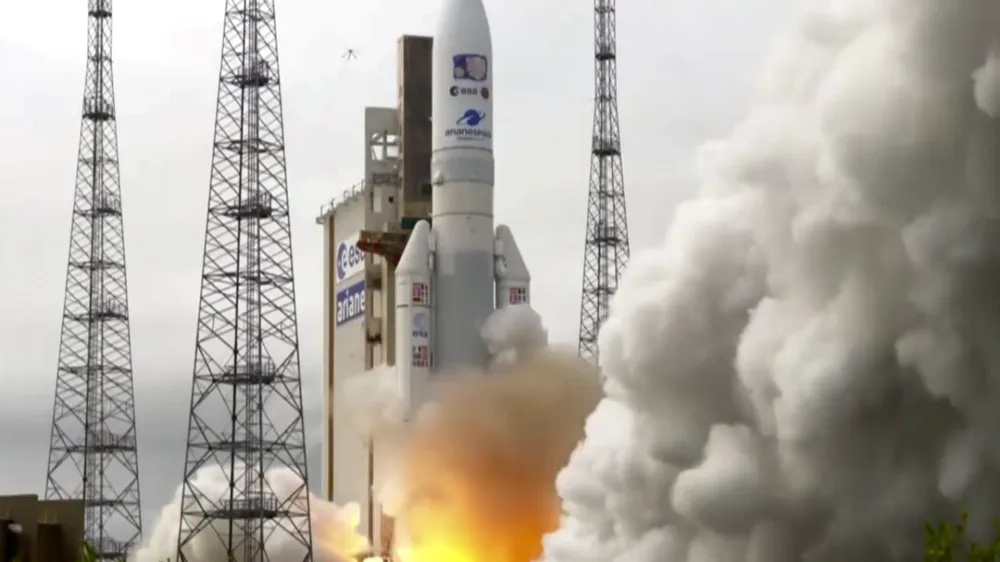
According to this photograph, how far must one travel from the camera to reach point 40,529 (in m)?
38.2

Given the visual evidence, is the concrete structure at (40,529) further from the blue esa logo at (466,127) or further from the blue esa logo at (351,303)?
the blue esa logo at (466,127)

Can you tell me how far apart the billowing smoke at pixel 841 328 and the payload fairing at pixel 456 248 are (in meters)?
10.3

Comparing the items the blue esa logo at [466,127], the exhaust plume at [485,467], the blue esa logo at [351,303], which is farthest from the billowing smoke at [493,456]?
the blue esa logo at [351,303]

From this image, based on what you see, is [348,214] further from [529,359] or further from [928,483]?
[928,483]

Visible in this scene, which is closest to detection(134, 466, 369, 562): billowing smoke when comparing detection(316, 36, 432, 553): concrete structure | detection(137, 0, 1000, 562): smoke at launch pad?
detection(316, 36, 432, 553): concrete structure

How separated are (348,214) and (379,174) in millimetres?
3034

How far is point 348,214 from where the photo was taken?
4656 cm

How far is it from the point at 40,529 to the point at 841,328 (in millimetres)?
22566

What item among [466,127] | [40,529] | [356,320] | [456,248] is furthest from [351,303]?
[40,529]

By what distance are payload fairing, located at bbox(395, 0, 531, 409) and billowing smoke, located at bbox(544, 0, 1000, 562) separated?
10.3 m

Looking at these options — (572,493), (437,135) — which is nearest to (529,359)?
(437,135)

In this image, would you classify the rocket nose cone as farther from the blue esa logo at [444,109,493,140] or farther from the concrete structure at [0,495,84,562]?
the concrete structure at [0,495,84,562]

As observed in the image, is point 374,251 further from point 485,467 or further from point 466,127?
point 485,467

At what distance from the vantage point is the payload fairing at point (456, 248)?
36031 mm
